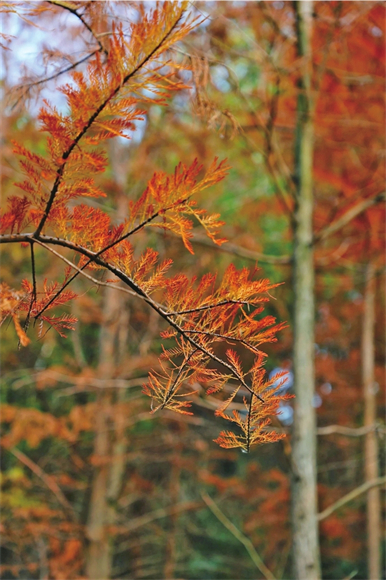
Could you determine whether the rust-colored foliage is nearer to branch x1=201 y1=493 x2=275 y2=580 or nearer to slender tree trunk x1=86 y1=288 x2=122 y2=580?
branch x1=201 y1=493 x2=275 y2=580

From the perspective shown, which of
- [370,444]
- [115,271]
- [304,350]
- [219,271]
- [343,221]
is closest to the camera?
[115,271]

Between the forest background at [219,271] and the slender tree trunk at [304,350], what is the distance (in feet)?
0.12

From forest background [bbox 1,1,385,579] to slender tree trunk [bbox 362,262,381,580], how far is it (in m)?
0.04

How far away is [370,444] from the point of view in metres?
8.74

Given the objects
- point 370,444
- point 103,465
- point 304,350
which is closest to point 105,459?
point 103,465

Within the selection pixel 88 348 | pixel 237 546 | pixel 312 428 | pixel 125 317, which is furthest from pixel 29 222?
pixel 237 546

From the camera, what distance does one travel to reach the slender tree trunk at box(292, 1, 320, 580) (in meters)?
3.14

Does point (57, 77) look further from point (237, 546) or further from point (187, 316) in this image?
point (237, 546)

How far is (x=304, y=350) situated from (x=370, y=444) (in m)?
6.10

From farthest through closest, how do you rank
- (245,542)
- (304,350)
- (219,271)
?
(219,271) → (304,350) → (245,542)

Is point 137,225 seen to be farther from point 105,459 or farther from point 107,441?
point 107,441

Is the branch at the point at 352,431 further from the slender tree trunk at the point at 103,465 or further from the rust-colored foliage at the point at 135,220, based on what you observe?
the slender tree trunk at the point at 103,465

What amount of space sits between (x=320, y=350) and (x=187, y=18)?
10.9 m

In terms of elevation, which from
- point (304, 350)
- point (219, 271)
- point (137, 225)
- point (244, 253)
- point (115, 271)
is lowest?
point (115, 271)
